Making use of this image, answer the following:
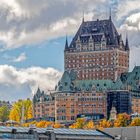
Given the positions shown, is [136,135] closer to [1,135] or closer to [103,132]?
[103,132]

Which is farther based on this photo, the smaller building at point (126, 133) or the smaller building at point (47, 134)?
the smaller building at point (126, 133)

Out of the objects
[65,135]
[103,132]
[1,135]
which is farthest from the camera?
[103,132]

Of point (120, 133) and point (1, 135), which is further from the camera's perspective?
point (120, 133)

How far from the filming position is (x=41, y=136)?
10781cm

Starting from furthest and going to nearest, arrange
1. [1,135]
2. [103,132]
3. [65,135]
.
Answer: [103,132] → [65,135] → [1,135]

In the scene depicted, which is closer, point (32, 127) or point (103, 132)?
point (32, 127)

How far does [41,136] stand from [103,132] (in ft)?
44.6

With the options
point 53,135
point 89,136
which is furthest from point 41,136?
point 89,136

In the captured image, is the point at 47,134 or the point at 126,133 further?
the point at 126,133

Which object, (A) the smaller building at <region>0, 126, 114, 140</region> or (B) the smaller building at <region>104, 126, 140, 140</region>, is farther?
(B) the smaller building at <region>104, 126, 140, 140</region>

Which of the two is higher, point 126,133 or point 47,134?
point 126,133

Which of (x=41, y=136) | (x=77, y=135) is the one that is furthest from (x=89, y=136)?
(x=41, y=136)

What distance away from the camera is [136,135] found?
117 metres

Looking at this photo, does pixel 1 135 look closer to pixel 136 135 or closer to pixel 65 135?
pixel 65 135
